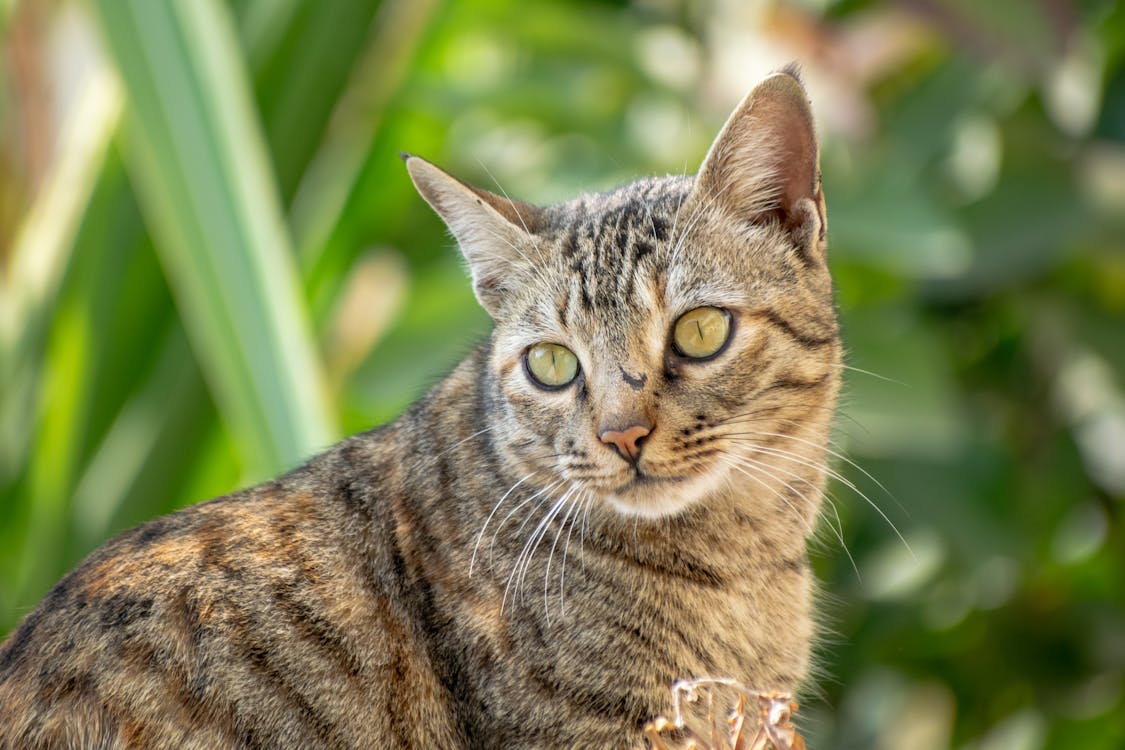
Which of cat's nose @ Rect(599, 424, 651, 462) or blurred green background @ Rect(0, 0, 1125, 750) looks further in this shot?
blurred green background @ Rect(0, 0, 1125, 750)

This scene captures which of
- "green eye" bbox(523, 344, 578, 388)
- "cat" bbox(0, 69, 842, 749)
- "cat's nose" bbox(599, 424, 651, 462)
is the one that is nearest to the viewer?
"cat" bbox(0, 69, 842, 749)

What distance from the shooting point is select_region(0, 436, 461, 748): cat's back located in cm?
102

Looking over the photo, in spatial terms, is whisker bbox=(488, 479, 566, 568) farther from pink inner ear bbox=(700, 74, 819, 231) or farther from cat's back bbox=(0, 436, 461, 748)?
Result: pink inner ear bbox=(700, 74, 819, 231)

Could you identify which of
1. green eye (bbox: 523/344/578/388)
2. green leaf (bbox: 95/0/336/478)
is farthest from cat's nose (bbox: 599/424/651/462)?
green leaf (bbox: 95/0/336/478)

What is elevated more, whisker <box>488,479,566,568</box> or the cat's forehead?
the cat's forehead

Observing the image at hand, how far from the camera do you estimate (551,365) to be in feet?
4.30

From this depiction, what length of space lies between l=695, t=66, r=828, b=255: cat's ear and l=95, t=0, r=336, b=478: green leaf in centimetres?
56

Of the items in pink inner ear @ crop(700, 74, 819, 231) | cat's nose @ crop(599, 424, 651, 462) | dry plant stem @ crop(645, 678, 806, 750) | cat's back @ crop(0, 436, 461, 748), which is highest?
pink inner ear @ crop(700, 74, 819, 231)

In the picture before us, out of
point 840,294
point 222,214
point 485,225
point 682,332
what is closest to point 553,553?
point 682,332

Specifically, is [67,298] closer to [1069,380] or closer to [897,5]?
[897,5]

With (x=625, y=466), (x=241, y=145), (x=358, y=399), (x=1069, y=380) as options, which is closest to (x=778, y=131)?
(x=625, y=466)

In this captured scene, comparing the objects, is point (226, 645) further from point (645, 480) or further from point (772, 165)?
point (772, 165)

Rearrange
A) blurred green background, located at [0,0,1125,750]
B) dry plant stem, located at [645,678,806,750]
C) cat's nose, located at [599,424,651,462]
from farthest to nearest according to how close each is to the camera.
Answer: blurred green background, located at [0,0,1125,750] → cat's nose, located at [599,424,651,462] → dry plant stem, located at [645,678,806,750]

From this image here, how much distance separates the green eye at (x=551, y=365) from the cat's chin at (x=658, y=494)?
14cm
